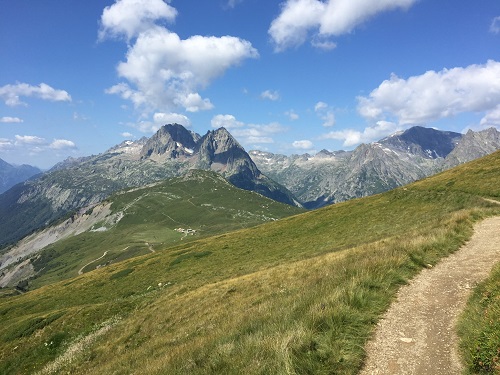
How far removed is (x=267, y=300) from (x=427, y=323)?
9459 mm

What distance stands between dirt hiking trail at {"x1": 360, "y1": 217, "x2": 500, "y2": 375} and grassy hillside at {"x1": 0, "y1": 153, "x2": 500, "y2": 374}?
503 millimetres

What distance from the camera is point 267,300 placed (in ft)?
60.8

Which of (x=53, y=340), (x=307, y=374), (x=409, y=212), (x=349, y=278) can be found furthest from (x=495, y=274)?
(x=409, y=212)

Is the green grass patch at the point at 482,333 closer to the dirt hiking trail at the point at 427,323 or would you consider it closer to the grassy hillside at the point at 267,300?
the dirt hiking trail at the point at 427,323

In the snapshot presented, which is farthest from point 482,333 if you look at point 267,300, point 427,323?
point 267,300

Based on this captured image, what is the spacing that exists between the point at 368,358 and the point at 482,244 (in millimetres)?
15933

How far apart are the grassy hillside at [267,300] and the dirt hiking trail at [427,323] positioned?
1.65 feet

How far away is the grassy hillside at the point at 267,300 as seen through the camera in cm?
980

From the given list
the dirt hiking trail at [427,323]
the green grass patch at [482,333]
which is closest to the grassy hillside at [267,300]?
the dirt hiking trail at [427,323]

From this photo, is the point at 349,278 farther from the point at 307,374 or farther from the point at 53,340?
the point at 53,340

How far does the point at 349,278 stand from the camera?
1396 centimetres

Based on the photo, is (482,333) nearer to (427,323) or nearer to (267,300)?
(427,323)

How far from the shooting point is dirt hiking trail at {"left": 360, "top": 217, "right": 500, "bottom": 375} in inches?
336

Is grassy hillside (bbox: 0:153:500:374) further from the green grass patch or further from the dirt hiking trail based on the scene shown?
the green grass patch
